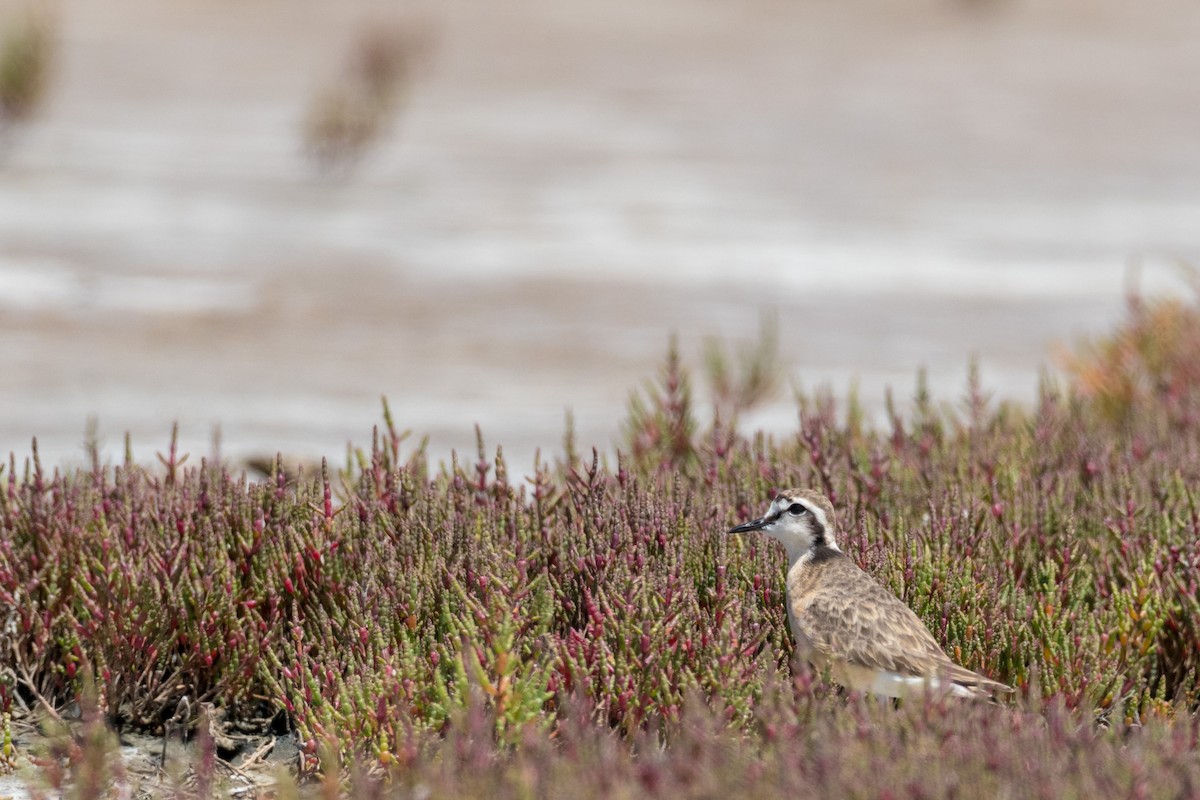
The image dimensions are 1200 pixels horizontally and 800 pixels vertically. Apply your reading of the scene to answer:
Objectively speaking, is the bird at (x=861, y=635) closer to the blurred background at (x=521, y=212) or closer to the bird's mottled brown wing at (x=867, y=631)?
the bird's mottled brown wing at (x=867, y=631)

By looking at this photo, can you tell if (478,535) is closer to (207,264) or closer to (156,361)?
(156,361)

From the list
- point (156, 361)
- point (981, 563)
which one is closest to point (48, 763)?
point (981, 563)

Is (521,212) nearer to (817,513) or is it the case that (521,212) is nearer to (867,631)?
(817,513)

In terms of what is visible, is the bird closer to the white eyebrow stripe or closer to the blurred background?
the white eyebrow stripe

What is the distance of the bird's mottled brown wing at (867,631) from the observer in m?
4.86

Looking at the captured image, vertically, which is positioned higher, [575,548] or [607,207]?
[607,207]

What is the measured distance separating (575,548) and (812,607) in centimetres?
81

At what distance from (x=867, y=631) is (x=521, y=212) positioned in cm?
1637

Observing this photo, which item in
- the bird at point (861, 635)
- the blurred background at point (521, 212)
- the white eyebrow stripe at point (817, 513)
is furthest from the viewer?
the blurred background at point (521, 212)

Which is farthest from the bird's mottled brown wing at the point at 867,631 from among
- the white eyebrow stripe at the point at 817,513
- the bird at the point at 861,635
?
the white eyebrow stripe at the point at 817,513

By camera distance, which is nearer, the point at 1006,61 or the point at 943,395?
the point at 943,395

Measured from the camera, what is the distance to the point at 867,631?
4.93m

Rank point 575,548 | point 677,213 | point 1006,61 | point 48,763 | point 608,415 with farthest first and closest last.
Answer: point 1006,61 < point 677,213 < point 608,415 < point 575,548 < point 48,763

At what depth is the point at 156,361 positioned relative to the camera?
12.6 meters
